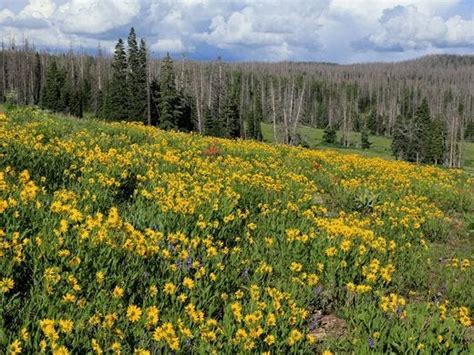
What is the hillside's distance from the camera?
439 cm

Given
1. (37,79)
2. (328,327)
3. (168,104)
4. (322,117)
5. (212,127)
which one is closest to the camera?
(328,327)

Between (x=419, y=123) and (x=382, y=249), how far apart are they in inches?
4827

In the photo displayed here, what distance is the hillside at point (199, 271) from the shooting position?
4.39 metres

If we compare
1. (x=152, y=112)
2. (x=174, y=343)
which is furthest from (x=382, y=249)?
(x=152, y=112)

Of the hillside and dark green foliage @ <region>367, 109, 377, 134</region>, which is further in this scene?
dark green foliage @ <region>367, 109, 377, 134</region>

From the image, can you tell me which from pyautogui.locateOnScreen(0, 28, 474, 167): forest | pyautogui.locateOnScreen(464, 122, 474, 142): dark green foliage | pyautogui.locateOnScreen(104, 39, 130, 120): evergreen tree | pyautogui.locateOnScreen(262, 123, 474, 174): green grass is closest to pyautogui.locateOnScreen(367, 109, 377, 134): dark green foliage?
pyautogui.locateOnScreen(0, 28, 474, 167): forest

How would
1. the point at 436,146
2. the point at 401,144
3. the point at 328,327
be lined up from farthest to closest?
the point at 401,144, the point at 436,146, the point at 328,327

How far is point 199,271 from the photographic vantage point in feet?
18.4

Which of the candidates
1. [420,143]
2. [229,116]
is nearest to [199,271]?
[229,116]

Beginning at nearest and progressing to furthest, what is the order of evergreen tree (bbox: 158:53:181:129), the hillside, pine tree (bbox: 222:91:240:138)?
1. the hillside
2. evergreen tree (bbox: 158:53:181:129)
3. pine tree (bbox: 222:91:240:138)

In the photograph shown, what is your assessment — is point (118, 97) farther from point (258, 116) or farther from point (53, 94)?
point (258, 116)

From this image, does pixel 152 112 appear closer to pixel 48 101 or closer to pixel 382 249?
pixel 48 101

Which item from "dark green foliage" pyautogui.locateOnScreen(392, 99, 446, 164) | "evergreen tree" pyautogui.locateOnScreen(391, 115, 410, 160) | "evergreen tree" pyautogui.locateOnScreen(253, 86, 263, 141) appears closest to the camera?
"dark green foliage" pyautogui.locateOnScreen(392, 99, 446, 164)

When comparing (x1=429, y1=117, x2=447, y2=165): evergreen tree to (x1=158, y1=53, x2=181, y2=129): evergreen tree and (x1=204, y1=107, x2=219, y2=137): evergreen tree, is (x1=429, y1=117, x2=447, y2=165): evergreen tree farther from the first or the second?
(x1=158, y1=53, x2=181, y2=129): evergreen tree
